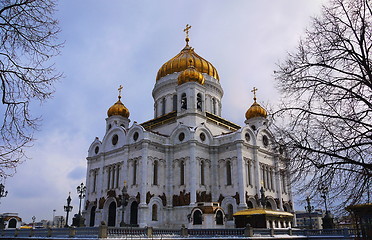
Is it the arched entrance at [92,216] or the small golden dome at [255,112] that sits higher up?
the small golden dome at [255,112]

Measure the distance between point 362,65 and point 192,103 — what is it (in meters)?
27.8

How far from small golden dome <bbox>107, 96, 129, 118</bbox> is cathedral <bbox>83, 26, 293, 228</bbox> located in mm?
1692

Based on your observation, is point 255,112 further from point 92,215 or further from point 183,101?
point 92,215

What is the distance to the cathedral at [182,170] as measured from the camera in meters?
33.0

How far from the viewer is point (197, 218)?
94.1ft

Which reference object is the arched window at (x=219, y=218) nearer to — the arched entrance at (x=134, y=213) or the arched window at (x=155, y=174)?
the arched window at (x=155, y=174)

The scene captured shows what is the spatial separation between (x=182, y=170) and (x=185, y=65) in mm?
15398

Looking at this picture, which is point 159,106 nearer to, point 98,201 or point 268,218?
point 98,201

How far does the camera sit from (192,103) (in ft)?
123

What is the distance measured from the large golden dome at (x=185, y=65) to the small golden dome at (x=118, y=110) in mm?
6609

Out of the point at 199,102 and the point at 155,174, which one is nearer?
the point at 155,174

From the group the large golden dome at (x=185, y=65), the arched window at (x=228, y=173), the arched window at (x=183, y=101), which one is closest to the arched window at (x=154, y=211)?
the arched window at (x=228, y=173)

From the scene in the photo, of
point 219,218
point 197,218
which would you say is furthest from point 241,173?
point 197,218

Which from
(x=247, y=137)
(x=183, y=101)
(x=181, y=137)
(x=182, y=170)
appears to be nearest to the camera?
(x=182, y=170)
